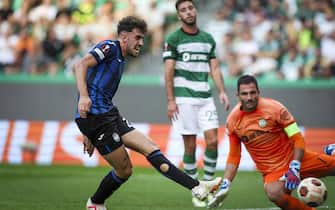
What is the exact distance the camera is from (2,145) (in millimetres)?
16734

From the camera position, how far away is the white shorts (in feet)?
36.9

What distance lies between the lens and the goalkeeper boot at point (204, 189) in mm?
8117

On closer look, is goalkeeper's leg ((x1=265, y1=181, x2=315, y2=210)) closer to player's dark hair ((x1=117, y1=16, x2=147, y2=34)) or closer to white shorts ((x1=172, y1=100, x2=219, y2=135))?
player's dark hair ((x1=117, y1=16, x2=147, y2=34))

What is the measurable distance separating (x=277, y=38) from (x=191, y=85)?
278 inches

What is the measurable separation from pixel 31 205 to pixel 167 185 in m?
3.31

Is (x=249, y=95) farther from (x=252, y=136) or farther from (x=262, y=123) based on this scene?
(x=252, y=136)

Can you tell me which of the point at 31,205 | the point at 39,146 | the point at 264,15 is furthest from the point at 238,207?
the point at 264,15

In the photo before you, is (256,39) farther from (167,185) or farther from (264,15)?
(167,185)

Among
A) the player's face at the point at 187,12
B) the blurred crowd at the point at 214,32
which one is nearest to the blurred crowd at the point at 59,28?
the blurred crowd at the point at 214,32

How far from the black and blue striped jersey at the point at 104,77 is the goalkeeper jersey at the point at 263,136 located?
53.4 inches

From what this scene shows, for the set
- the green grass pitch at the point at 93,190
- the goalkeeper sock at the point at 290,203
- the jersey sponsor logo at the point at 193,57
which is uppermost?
the jersey sponsor logo at the point at 193,57

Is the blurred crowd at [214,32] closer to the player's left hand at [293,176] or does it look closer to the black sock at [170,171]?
the black sock at [170,171]

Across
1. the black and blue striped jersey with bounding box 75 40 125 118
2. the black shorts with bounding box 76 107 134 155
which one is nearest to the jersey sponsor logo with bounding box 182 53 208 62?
the black and blue striped jersey with bounding box 75 40 125 118

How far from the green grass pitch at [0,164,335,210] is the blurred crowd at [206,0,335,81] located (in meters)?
3.28
